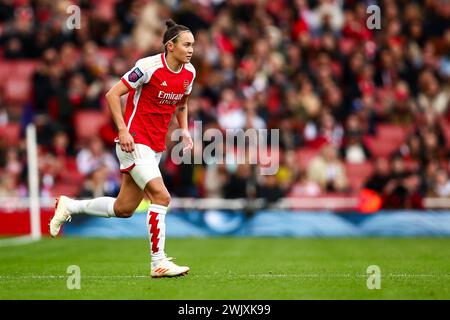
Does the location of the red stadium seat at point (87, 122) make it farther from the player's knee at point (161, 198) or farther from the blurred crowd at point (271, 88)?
the player's knee at point (161, 198)

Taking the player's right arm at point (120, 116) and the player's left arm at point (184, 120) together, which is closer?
the player's right arm at point (120, 116)

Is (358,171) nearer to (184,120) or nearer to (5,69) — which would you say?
(5,69)

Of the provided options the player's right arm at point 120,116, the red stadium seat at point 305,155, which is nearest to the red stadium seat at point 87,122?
the red stadium seat at point 305,155

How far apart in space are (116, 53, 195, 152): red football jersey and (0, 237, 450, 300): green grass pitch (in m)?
1.59

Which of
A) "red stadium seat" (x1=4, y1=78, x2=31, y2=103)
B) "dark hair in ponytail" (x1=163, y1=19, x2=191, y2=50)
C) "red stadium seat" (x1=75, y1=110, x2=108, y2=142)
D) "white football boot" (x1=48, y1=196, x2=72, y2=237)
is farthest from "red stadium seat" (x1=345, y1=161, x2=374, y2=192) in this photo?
"dark hair in ponytail" (x1=163, y1=19, x2=191, y2=50)

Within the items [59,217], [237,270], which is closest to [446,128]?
[237,270]

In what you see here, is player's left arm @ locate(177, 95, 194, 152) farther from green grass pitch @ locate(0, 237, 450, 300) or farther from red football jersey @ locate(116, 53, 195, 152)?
green grass pitch @ locate(0, 237, 450, 300)

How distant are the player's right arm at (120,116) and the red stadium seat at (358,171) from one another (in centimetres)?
1225

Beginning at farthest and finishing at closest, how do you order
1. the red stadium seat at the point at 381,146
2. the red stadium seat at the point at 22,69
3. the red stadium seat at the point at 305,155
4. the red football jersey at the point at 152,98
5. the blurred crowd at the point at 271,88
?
the red stadium seat at the point at 22,69, the red stadium seat at the point at 381,146, the red stadium seat at the point at 305,155, the blurred crowd at the point at 271,88, the red football jersey at the point at 152,98

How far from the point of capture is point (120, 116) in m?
9.83

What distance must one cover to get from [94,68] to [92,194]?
4281mm

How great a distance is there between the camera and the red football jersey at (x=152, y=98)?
10.1m

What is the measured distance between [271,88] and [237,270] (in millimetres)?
12489
